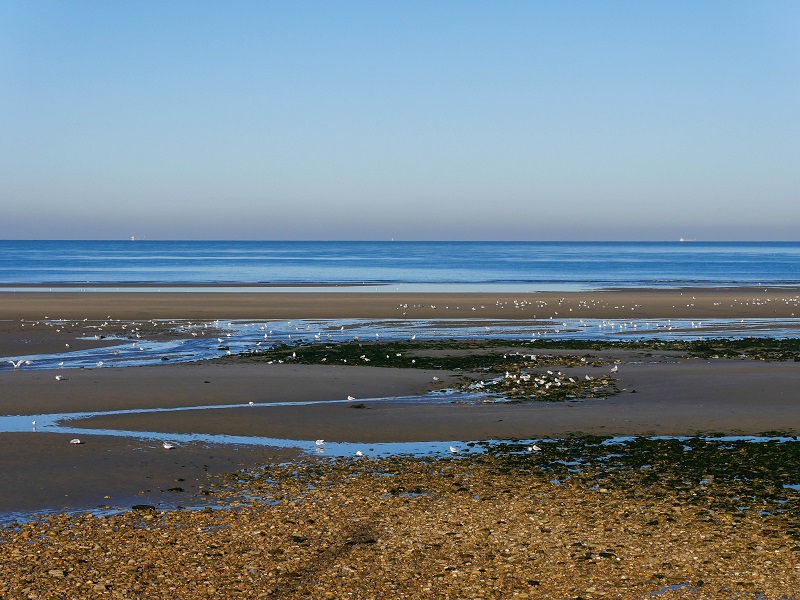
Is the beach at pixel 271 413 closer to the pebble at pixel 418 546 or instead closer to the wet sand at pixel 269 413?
the wet sand at pixel 269 413

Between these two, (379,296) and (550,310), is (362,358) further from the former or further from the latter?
(379,296)

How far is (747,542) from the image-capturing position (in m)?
10.1

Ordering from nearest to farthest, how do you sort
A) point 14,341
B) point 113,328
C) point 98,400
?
point 98,400, point 14,341, point 113,328

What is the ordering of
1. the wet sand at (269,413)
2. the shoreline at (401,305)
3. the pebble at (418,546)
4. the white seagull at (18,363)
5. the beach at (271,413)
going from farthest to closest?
1. the shoreline at (401,305)
2. the white seagull at (18,363)
3. the wet sand at (269,413)
4. the beach at (271,413)
5. the pebble at (418,546)

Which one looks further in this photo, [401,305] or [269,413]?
[401,305]

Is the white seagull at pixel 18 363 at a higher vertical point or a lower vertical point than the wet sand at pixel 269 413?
lower

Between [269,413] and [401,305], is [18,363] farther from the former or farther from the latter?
[401,305]

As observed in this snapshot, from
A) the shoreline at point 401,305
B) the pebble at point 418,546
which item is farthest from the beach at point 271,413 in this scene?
the shoreline at point 401,305

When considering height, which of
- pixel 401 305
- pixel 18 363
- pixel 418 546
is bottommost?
pixel 401 305

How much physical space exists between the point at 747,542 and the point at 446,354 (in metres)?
17.8

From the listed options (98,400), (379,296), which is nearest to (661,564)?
(98,400)

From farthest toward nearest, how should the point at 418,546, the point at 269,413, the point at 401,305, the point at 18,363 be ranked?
the point at 401,305 < the point at 18,363 < the point at 269,413 < the point at 418,546

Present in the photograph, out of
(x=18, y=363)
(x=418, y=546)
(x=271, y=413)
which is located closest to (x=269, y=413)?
(x=271, y=413)

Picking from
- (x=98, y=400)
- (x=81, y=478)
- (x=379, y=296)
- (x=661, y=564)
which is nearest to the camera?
(x=661, y=564)
